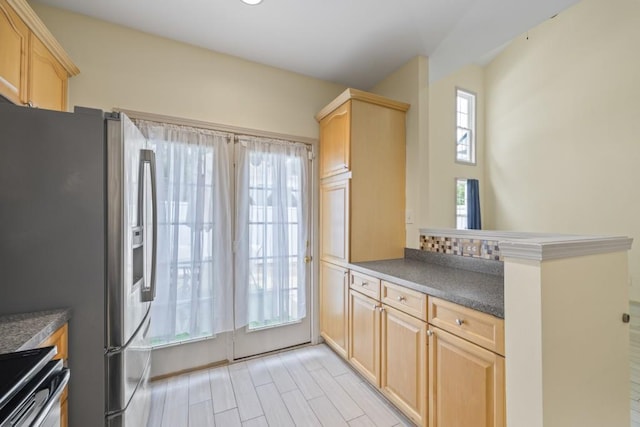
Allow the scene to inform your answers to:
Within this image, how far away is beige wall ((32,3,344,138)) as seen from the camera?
189 centimetres

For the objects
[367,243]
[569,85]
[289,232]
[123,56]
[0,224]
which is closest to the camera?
[0,224]

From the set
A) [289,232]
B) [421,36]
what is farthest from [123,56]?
[421,36]

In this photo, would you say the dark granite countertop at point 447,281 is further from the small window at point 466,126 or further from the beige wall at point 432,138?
the small window at point 466,126

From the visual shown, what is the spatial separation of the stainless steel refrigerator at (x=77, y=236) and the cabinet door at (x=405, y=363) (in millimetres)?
1525

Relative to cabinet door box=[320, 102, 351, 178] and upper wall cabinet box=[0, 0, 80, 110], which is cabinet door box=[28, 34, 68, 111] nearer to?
upper wall cabinet box=[0, 0, 80, 110]

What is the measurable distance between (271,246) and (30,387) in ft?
5.84

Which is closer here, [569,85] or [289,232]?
[289,232]

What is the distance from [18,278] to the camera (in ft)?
3.65

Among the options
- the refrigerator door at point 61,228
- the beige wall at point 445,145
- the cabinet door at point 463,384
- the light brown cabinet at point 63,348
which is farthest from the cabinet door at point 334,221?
the beige wall at point 445,145

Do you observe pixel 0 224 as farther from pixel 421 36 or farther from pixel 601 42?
pixel 601 42

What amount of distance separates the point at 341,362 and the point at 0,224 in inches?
95.3

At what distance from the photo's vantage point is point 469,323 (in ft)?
4.25

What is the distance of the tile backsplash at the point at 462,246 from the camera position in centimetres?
189

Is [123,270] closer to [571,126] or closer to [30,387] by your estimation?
[30,387]
